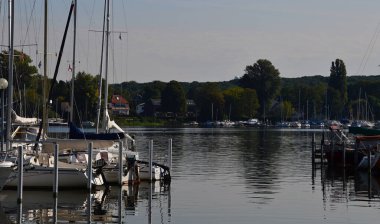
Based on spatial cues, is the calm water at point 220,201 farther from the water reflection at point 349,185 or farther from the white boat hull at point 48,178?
the white boat hull at point 48,178

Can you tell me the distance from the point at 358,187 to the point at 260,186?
5.59 metres

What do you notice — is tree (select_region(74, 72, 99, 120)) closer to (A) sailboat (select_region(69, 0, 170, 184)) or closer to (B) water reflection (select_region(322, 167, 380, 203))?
(B) water reflection (select_region(322, 167, 380, 203))

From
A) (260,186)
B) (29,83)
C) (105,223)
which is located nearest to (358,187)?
(260,186)

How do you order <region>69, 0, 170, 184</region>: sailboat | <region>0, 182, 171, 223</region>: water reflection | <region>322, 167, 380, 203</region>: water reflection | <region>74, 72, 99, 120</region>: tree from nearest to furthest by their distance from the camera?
<region>0, 182, 171, 223</region>: water reflection → <region>322, 167, 380, 203</region>: water reflection → <region>69, 0, 170, 184</region>: sailboat → <region>74, 72, 99, 120</region>: tree

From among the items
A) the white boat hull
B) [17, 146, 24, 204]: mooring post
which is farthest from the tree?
[17, 146, 24, 204]: mooring post

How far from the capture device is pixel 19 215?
3816cm

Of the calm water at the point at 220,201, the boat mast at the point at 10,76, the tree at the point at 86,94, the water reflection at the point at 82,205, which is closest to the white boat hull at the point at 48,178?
the water reflection at the point at 82,205

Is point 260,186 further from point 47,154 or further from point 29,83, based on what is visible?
point 29,83

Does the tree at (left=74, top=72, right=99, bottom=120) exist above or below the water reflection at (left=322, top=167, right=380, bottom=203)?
above

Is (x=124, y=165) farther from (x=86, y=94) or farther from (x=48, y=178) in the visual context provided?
(x=86, y=94)

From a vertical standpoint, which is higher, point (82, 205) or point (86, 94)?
point (86, 94)

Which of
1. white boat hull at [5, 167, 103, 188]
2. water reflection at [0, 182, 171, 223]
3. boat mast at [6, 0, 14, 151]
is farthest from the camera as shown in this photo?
white boat hull at [5, 167, 103, 188]

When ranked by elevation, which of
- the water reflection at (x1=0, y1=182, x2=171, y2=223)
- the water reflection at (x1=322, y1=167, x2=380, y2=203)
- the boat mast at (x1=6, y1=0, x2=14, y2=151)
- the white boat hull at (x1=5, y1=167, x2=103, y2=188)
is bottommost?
the water reflection at (x1=0, y1=182, x2=171, y2=223)

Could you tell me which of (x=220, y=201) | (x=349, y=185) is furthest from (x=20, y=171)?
(x=349, y=185)
